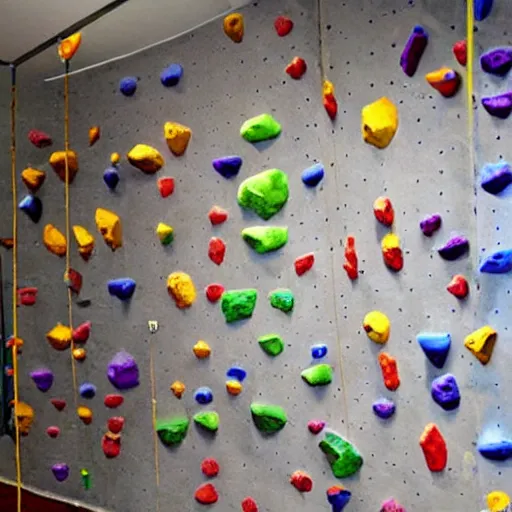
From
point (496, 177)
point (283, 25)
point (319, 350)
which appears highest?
point (283, 25)

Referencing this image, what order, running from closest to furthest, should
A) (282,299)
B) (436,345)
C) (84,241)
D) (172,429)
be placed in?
1. (436,345)
2. (282,299)
3. (172,429)
4. (84,241)

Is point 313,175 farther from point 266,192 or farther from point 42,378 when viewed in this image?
point 42,378

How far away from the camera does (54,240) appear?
208 centimetres

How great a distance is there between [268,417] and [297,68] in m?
0.76

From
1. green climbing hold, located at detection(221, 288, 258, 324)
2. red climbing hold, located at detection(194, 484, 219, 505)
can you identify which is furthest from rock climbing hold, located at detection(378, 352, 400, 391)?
red climbing hold, located at detection(194, 484, 219, 505)

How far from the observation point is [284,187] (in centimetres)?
159

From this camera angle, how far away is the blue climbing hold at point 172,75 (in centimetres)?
177

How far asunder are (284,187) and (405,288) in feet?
1.15

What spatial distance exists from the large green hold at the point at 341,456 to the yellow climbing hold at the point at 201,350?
369mm

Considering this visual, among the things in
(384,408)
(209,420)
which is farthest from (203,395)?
(384,408)

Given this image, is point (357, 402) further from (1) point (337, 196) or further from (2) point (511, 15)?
(2) point (511, 15)

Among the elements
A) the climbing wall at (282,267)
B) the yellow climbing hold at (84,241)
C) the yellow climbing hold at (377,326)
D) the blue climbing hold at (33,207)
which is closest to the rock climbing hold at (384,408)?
the climbing wall at (282,267)

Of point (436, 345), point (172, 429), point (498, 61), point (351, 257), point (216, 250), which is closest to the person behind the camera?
point (498, 61)

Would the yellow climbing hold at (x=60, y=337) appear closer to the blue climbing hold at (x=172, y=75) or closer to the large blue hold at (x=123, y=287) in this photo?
the large blue hold at (x=123, y=287)
